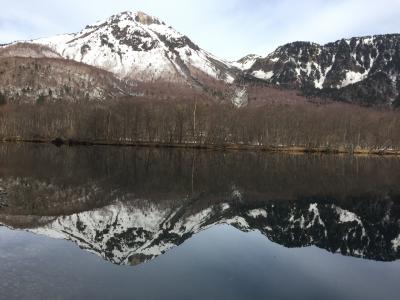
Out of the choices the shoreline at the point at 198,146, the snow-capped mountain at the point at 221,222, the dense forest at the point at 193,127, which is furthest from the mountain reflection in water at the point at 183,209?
the dense forest at the point at 193,127

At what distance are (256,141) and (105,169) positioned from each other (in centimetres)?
9489

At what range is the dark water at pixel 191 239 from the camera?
18078 mm

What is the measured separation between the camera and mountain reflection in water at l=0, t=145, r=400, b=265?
26.5 m

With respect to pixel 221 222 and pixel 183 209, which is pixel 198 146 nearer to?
pixel 183 209

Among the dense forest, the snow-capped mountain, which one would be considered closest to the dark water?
the snow-capped mountain

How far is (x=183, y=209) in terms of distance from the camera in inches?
1393

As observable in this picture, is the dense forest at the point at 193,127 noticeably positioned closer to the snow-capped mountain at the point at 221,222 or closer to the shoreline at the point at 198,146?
the shoreline at the point at 198,146

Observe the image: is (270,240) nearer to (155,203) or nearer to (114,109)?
(155,203)

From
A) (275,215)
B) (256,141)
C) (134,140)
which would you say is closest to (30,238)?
(275,215)

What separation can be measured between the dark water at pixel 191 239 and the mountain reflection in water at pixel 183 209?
99 mm

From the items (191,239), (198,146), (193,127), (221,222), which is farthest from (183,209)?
(193,127)

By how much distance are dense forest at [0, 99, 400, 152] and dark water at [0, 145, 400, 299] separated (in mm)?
85679

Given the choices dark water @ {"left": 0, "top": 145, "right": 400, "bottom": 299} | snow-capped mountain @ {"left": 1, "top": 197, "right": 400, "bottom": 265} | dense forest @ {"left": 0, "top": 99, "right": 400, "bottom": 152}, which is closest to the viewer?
dark water @ {"left": 0, "top": 145, "right": 400, "bottom": 299}

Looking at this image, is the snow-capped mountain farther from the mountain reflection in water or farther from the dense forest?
the dense forest
